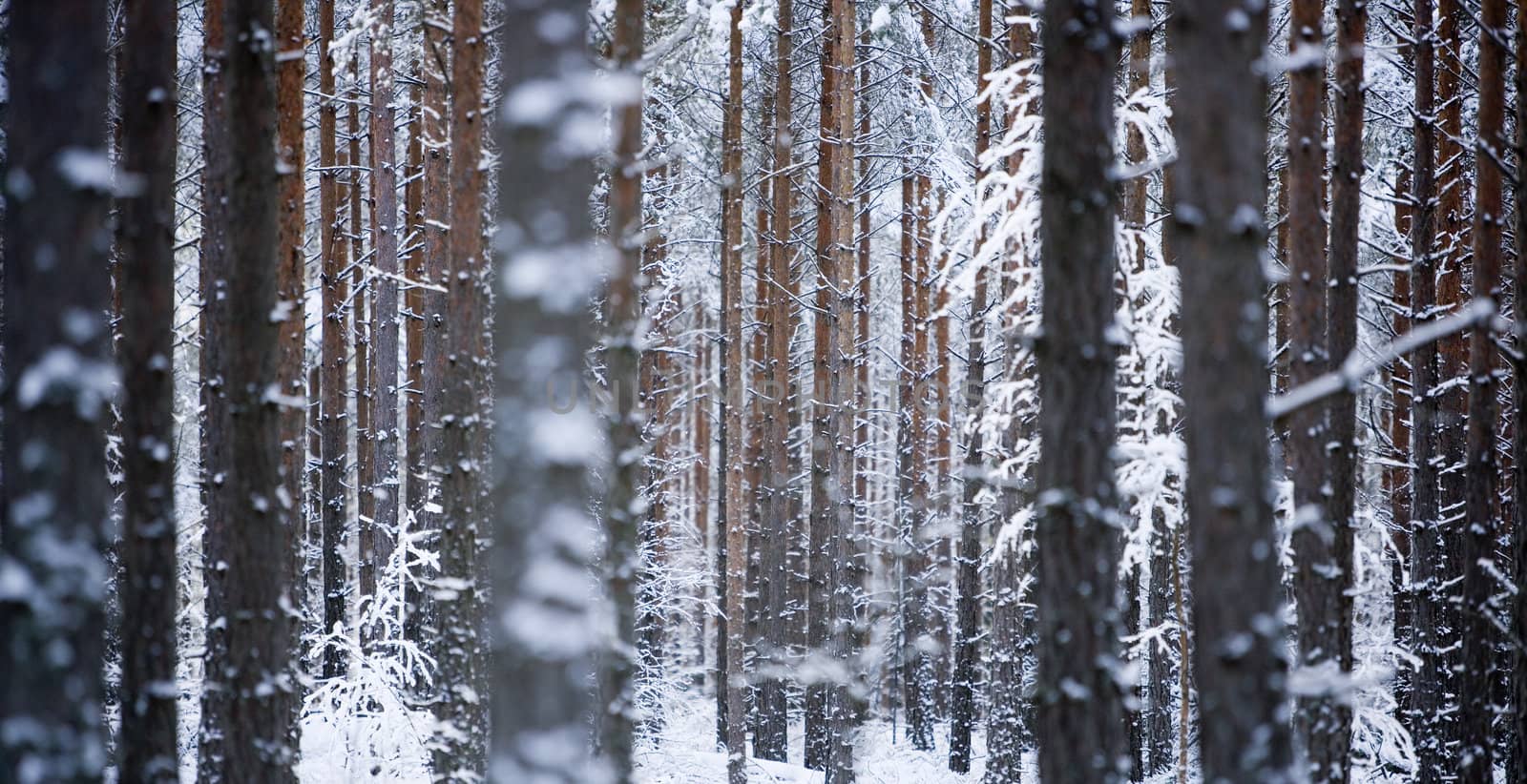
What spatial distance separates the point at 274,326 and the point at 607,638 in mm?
2706

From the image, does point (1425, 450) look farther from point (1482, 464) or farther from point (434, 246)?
point (434, 246)

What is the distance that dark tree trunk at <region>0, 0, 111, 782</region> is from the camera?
165 inches

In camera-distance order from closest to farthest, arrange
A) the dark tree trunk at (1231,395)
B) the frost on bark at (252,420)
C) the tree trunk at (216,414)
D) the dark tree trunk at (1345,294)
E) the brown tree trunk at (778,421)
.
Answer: the dark tree trunk at (1231,395) → the frost on bark at (252,420) → the tree trunk at (216,414) → the dark tree trunk at (1345,294) → the brown tree trunk at (778,421)

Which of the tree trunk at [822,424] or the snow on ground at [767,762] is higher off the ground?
the tree trunk at [822,424]

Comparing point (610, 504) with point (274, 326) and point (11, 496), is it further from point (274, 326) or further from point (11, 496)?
point (11, 496)

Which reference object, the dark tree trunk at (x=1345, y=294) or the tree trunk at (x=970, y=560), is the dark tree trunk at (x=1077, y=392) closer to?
the dark tree trunk at (x=1345, y=294)

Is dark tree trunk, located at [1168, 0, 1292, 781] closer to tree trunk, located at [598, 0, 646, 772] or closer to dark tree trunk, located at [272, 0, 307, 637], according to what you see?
tree trunk, located at [598, 0, 646, 772]

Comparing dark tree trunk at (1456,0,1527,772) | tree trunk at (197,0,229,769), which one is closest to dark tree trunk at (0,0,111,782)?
tree trunk at (197,0,229,769)

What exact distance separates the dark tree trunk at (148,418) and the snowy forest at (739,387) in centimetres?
2

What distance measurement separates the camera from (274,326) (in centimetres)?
608

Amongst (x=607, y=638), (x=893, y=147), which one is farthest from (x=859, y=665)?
(x=893, y=147)

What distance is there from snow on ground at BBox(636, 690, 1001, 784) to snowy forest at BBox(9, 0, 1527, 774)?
0.56 ft

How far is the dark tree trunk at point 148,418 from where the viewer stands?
5.47 m

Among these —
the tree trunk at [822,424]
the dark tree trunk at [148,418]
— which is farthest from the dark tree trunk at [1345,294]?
the dark tree trunk at [148,418]
